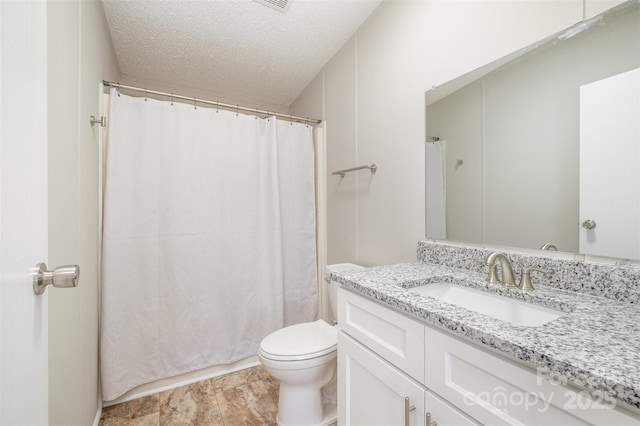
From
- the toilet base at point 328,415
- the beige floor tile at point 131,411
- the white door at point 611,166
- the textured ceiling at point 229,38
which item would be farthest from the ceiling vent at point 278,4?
the beige floor tile at point 131,411

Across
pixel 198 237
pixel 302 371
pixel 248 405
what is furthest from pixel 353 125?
pixel 248 405

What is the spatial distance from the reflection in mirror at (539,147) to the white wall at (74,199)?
1.50 m

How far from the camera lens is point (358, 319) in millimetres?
992

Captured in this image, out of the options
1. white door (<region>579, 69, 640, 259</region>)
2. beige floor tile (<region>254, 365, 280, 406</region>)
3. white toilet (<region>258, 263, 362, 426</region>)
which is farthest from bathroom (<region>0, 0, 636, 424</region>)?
beige floor tile (<region>254, 365, 280, 406</region>)

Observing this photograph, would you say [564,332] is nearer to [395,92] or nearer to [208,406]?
[395,92]

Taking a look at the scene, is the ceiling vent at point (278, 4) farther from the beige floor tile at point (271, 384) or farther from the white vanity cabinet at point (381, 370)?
the beige floor tile at point (271, 384)

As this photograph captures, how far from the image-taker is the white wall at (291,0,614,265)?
3.48 feet

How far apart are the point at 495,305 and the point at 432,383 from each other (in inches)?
15.3

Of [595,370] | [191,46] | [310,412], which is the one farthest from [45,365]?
[191,46]

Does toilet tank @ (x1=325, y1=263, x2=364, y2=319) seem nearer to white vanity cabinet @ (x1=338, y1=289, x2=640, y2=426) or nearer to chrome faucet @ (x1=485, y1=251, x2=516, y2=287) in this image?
white vanity cabinet @ (x1=338, y1=289, x2=640, y2=426)

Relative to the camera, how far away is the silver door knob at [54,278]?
1.69 feet

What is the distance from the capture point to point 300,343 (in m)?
1.39

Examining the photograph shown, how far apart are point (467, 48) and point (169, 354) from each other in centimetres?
236

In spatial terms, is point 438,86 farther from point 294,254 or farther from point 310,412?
point 310,412
